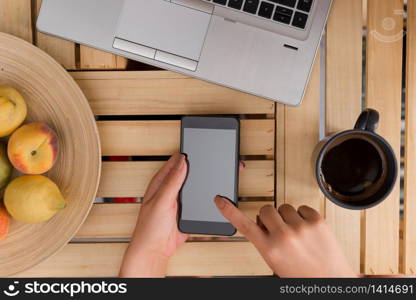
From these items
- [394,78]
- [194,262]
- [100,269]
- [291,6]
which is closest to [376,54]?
[394,78]

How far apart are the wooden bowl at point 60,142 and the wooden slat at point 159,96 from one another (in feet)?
0.18

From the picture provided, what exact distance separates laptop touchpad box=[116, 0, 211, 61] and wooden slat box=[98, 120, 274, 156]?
120 mm

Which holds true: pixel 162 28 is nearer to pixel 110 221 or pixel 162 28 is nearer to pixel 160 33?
pixel 160 33

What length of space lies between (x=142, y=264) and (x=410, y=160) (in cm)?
45

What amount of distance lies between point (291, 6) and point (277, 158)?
230mm

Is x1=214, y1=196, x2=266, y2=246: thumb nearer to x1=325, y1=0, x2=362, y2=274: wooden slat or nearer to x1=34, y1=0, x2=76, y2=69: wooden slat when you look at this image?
x1=325, y1=0, x2=362, y2=274: wooden slat

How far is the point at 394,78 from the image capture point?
24.7 inches

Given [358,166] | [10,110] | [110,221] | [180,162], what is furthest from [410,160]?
[10,110]

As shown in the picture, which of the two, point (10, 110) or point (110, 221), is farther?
point (110, 221)

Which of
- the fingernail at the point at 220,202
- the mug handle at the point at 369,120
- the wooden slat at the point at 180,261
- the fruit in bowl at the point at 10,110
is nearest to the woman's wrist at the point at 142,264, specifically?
the wooden slat at the point at 180,261

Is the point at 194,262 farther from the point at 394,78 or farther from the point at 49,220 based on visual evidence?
the point at 394,78

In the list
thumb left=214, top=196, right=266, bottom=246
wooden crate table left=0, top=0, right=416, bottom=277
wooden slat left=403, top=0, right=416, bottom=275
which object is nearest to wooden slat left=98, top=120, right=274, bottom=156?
wooden crate table left=0, top=0, right=416, bottom=277

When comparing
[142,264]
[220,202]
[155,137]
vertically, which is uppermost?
[155,137]

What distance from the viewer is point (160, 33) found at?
62cm
